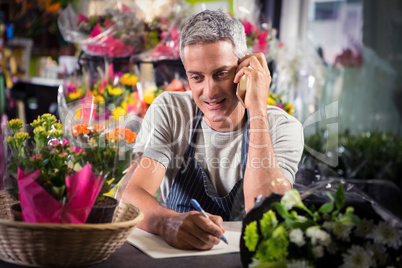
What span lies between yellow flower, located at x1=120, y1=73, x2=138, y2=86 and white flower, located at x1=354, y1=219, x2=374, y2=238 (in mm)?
1691

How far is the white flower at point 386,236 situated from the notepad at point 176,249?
0.88ft

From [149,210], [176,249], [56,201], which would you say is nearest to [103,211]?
[56,201]

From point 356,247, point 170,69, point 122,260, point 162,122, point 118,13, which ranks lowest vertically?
point 122,260

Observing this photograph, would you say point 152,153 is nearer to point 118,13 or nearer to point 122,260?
point 122,260

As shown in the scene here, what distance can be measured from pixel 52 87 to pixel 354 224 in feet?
16.0

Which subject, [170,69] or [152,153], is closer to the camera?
[152,153]

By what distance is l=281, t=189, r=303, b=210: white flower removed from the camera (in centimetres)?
90

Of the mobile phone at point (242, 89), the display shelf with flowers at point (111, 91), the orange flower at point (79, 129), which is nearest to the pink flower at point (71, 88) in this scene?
the display shelf with flowers at point (111, 91)

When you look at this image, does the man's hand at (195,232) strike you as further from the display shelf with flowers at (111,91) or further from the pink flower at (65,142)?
the display shelf with flowers at (111,91)

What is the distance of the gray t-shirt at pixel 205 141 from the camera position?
4.54 feet

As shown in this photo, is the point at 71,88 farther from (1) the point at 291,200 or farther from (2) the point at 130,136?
(1) the point at 291,200

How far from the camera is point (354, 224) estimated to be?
0.86 metres

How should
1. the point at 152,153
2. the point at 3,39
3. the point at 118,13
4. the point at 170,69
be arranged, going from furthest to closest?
the point at 3,39, the point at 118,13, the point at 170,69, the point at 152,153

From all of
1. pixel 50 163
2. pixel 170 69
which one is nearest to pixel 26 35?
pixel 170 69
